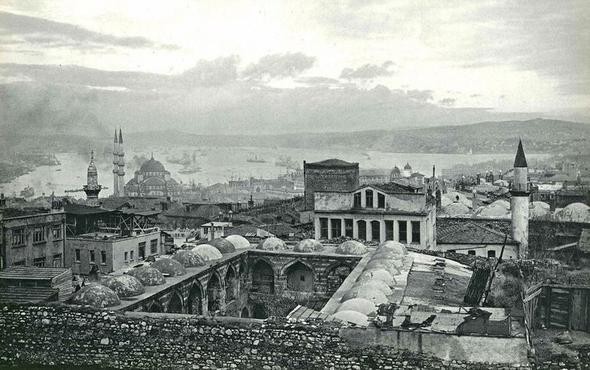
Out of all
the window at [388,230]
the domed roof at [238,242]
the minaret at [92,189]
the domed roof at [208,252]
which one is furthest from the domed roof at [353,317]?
the minaret at [92,189]

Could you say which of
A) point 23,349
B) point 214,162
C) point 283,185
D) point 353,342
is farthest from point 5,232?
point 214,162

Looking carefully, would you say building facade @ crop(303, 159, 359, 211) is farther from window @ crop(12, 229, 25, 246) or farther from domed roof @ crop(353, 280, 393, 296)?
domed roof @ crop(353, 280, 393, 296)

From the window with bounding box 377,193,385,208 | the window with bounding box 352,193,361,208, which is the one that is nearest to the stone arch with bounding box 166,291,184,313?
the window with bounding box 352,193,361,208

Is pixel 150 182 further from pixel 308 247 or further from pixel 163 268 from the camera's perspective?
pixel 163 268

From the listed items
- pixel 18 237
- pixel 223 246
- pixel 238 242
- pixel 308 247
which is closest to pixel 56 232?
pixel 18 237

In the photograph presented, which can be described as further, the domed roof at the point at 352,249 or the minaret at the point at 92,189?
the minaret at the point at 92,189

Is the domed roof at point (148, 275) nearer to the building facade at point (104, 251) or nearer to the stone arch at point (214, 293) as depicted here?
the stone arch at point (214, 293)

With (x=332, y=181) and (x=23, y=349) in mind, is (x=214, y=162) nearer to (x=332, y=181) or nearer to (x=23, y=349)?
(x=332, y=181)
